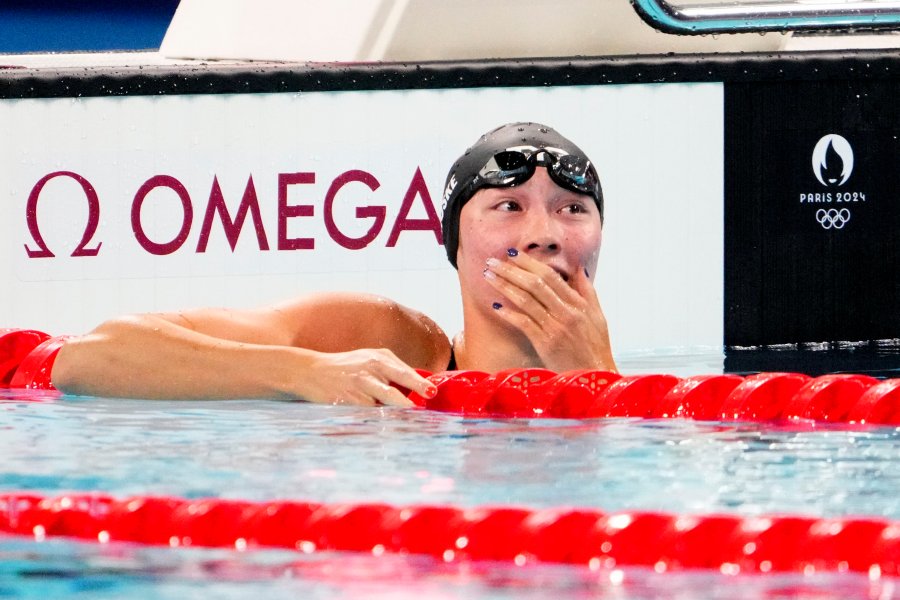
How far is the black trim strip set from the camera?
20.3 feet

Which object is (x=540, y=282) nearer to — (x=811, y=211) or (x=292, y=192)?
(x=292, y=192)

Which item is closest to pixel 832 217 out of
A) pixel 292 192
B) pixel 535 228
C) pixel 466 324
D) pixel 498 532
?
pixel 292 192

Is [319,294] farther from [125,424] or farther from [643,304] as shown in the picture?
[643,304]

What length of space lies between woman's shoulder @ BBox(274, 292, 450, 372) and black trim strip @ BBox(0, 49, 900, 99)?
2.09m

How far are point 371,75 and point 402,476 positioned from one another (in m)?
3.65

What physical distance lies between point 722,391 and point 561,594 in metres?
1.91

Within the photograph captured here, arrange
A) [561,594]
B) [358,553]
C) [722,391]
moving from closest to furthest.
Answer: [561,594]
[358,553]
[722,391]

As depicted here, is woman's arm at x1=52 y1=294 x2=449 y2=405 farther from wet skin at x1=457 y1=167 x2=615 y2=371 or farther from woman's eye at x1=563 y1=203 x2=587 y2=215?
woman's eye at x1=563 y1=203 x2=587 y2=215

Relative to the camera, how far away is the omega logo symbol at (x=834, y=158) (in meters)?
6.37

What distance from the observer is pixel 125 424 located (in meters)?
3.48

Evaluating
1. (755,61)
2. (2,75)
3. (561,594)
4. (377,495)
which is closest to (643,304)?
(755,61)

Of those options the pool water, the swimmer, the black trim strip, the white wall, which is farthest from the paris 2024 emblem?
the pool water

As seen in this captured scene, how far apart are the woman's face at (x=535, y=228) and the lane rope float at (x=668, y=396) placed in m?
0.29

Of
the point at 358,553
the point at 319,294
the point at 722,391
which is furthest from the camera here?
the point at 319,294
